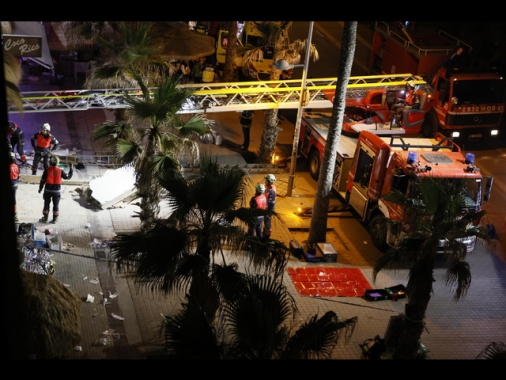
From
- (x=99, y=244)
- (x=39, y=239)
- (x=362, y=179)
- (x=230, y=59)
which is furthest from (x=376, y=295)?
(x=230, y=59)

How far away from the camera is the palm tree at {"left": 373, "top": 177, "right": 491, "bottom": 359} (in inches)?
409

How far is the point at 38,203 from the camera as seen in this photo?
16172 mm

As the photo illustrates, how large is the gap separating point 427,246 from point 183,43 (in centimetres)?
1292

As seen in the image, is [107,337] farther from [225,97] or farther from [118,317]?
[225,97]

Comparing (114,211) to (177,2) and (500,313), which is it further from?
(177,2)

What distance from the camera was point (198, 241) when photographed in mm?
9914

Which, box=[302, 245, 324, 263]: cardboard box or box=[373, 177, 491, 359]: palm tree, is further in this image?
box=[302, 245, 324, 263]: cardboard box

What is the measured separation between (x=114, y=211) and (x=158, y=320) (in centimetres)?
418

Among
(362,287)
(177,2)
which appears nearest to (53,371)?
(177,2)

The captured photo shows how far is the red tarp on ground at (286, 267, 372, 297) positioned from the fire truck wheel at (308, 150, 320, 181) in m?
4.47

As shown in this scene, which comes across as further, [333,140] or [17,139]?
[17,139]

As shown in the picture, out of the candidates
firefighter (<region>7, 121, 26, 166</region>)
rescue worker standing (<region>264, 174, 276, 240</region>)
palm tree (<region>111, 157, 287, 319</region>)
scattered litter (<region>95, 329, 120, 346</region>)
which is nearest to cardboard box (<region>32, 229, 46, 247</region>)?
scattered litter (<region>95, 329, 120, 346</region>)

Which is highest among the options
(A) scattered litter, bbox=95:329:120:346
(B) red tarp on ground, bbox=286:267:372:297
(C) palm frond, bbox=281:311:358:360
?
(C) palm frond, bbox=281:311:358:360

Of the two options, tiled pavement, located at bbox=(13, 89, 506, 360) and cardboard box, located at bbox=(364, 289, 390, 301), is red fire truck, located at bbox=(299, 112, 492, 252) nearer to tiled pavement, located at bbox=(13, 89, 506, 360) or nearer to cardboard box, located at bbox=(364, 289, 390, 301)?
tiled pavement, located at bbox=(13, 89, 506, 360)
